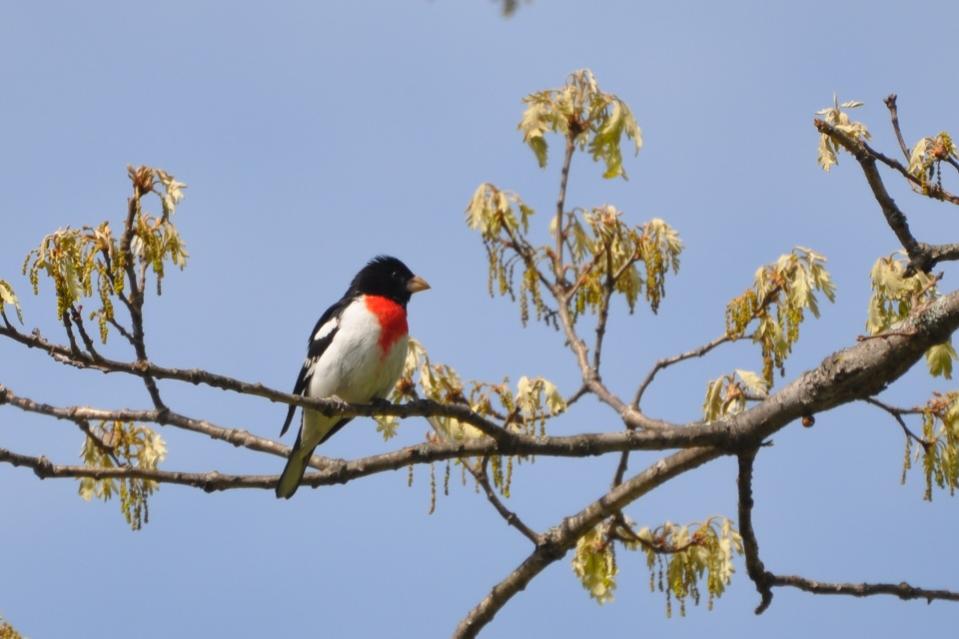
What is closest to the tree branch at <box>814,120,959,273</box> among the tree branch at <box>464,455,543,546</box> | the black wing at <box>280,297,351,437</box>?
the tree branch at <box>464,455,543,546</box>

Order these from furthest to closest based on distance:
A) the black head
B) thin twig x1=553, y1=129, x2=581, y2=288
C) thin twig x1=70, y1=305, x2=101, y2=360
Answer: the black head < thin twig x1=553, y1=129, x2=581, y2=288 < thin twig x1=70, y1=305, x2=101, y2=360

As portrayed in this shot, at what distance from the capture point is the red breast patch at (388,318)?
6.82 m

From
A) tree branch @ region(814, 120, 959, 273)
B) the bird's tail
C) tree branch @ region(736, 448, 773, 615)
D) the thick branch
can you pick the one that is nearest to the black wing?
the bird's tail

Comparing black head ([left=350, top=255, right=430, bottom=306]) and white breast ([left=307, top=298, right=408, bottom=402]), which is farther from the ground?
black head ([left=350, top=255, right=430, bottom=306])

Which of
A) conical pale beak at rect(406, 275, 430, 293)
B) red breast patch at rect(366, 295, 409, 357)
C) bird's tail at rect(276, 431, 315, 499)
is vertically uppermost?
conical pale beak at rect(406, 275, 430, 293)

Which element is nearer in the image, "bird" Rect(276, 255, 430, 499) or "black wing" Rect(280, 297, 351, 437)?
"bird" Rect(276, 255, 430, 499)

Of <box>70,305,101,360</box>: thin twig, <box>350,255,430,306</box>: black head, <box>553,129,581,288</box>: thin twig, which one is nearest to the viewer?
<box>70,305,101,360</box>: thin twig

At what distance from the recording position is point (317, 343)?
24.3 feet

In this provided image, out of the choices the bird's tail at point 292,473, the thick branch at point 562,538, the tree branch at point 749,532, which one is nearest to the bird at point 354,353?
the bird's tail at point 292,473

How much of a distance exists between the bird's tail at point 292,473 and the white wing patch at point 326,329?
54.5 inches

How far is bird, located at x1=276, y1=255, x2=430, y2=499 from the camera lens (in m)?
6.76

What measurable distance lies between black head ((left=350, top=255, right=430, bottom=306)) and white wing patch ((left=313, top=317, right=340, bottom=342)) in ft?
1.08

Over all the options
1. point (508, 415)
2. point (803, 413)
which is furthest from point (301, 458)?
point (803, 413)

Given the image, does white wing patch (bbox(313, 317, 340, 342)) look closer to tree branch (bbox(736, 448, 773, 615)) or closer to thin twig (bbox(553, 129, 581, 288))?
thin twig (bbox(553, 129, 581, 288))
